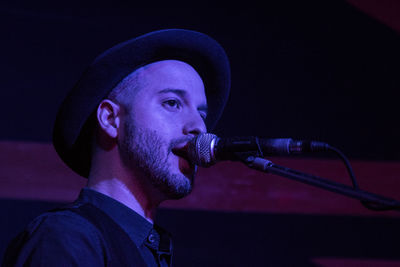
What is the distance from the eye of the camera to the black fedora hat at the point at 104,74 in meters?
1.44

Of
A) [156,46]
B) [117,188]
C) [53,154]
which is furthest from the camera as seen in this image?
[53,154]

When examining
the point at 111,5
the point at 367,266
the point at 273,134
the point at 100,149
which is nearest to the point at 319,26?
the point at 273,134

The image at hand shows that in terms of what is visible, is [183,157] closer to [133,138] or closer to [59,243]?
[133,138]

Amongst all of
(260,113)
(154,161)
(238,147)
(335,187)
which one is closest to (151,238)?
(154,161)

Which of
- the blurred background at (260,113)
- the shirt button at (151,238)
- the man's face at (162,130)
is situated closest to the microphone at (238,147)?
the man's face at (162,130)

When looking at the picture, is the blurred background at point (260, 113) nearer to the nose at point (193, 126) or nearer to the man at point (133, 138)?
the man at point (133, 138)

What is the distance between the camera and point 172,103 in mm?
1414

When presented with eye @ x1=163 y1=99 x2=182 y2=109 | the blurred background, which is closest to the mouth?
eye @ x1=163 y1=99 x2=182 y2=109

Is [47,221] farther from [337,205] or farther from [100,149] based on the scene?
[337,205]

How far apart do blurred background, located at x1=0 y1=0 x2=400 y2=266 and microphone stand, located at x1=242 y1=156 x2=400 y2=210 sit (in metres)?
0.94

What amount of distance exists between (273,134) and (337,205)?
45 centimetres

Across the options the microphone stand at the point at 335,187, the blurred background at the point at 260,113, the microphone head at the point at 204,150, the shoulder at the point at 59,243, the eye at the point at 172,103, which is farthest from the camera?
the blurred background at the point at 260,113

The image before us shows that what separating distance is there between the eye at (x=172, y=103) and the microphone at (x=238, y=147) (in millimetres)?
215

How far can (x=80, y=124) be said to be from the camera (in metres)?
1.45
